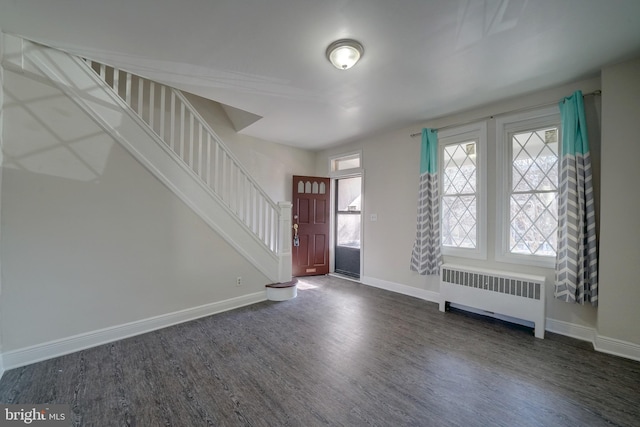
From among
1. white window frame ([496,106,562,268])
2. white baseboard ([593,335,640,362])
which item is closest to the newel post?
white window frame ([496,106,562,268])

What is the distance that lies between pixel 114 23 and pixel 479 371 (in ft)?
13.3

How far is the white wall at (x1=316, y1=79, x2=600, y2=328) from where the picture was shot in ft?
9.55

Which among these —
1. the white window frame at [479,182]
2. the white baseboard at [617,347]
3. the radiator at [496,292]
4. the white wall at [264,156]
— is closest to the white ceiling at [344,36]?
the white window frame at [479,182]

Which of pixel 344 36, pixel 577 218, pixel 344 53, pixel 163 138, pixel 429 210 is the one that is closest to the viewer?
pixel 344 36

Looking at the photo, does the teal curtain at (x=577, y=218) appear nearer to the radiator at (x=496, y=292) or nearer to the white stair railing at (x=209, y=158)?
the radiator at (x=496, y=292)

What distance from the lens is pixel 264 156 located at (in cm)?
484

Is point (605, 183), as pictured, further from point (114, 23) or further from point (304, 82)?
point (114, 23)

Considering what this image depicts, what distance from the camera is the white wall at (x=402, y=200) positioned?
2.91 metres

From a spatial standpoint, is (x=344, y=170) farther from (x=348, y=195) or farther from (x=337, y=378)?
Result: (x=337, y=378)

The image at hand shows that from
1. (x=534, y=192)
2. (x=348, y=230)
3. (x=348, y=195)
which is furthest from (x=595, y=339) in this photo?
(x=348, y=195)

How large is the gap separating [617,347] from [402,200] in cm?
271

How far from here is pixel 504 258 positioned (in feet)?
10.3

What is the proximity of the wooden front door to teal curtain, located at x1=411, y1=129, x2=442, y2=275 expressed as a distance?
6.92ft

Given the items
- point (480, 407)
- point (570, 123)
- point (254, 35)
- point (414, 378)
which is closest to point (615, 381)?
point (480, 407)
